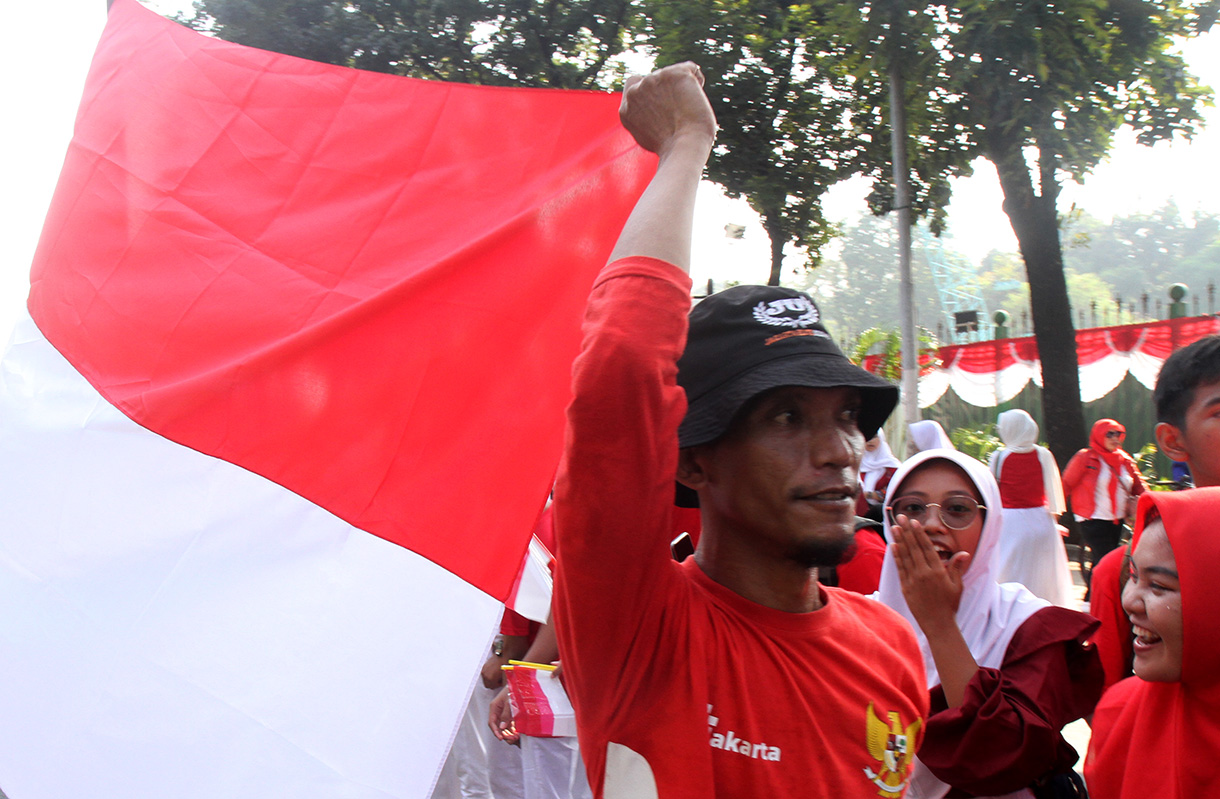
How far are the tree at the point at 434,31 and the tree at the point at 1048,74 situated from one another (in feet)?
19.3

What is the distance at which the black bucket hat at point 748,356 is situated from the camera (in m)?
1.46

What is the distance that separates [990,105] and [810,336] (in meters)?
8.90

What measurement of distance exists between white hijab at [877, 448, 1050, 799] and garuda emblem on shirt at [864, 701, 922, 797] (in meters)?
0.93

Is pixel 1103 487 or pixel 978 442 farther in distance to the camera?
pixel 978 442

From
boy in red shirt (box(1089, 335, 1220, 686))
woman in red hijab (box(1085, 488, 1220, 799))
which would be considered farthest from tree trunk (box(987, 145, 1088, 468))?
woman in red hijab (box(1085, 488, 1220, 799))

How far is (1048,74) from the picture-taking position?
8523mm

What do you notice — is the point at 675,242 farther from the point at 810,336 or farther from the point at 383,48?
the point at 383,48

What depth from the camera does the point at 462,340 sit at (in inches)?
101

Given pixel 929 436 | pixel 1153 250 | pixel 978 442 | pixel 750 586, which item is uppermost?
pixel 1153 250

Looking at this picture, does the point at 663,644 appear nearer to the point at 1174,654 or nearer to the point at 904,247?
the point at 1174,654

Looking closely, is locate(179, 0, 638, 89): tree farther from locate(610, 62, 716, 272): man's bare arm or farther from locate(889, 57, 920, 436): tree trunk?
locate(610, 62, 716, 272): man's bare arm

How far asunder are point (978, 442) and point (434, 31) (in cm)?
1118

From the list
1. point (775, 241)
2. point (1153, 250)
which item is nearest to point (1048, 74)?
point (775, 241)

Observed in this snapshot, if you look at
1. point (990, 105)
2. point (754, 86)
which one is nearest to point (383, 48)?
point (754, 86)
